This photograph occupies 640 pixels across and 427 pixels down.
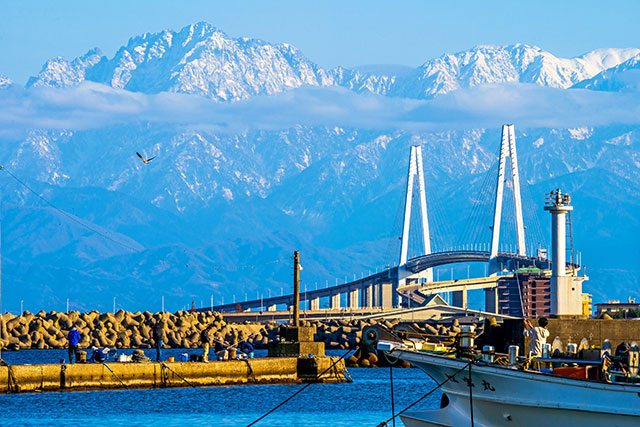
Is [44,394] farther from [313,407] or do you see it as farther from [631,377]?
[631,377]

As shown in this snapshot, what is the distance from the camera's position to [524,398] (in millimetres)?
24656

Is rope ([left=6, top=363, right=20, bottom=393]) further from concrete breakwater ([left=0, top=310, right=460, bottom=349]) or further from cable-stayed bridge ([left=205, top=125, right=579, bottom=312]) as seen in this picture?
cable-stayed bridge ([left=205, top=125, right=579, bottom=312])

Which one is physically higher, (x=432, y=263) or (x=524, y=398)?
(x=432, y=263)

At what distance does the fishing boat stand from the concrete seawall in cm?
997

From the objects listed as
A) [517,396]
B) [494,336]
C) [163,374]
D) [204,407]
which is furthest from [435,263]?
[517,396]

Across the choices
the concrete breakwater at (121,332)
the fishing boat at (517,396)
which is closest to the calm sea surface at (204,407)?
the fishing boat at (517,396)

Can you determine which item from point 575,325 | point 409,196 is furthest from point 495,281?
point 575,325

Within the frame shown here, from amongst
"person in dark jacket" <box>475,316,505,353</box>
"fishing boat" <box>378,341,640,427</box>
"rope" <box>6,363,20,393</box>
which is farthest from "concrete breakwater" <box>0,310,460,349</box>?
"fishing boat" <box>378,341,640,427</box>

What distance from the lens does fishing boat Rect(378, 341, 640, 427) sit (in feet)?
76.3

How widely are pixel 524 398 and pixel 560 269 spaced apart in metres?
24.1

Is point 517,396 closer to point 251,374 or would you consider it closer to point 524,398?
point 524,398

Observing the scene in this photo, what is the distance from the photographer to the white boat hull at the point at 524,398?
76.2 feet

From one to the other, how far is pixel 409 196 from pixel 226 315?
116ft

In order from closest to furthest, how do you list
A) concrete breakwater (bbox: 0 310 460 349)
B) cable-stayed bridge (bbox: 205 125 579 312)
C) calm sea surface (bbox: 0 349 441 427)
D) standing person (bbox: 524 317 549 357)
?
standing person (bbox: 524 317 549 357)
calm sea surface (bbox: 0 349 441 427)
concrete breakwater (bbox: 0 310 460 349)
cable-stayed bridge (bbox: 205 125 579 312)
